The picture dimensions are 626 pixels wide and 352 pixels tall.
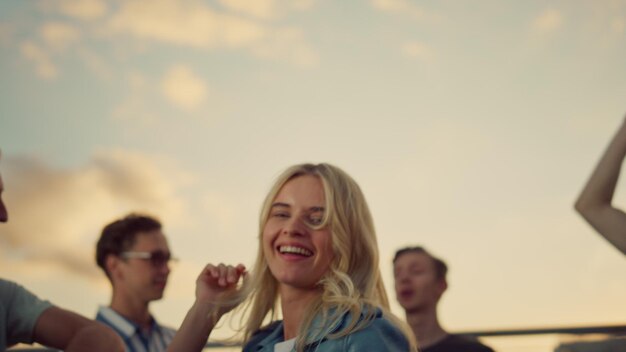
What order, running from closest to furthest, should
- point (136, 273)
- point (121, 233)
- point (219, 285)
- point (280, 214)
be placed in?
point (280, 214) < point (219, 285) < point (136, 273) < point (121, 233)

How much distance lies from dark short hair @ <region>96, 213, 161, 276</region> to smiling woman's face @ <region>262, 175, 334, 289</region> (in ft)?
7.64

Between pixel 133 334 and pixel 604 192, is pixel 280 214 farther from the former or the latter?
pixel 133 334

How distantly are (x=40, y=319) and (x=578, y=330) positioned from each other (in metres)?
3.62

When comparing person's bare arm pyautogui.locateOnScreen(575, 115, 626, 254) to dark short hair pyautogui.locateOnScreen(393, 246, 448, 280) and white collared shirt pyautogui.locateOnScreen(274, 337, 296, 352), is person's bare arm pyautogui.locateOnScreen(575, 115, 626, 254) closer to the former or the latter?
white collared shirt pyautogui.locateOnScreen(274, 337, 296, 352)

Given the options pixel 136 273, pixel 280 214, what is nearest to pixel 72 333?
pixel 280 214

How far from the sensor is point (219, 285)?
2641mm

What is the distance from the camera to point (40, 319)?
228cm

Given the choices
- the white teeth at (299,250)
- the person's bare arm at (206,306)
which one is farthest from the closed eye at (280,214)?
the person's bare arm at (206,306)

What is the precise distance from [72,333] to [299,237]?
0.77 metres

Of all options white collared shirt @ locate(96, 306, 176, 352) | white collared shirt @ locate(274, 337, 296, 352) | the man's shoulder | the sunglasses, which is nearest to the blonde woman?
white collared shirt @ locate(274, 337, 296, 352)

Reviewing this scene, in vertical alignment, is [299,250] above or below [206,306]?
above

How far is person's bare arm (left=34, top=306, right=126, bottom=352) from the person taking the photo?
85.8 inches

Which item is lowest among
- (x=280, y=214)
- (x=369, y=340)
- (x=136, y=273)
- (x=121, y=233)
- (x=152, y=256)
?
(x=369, y=340)

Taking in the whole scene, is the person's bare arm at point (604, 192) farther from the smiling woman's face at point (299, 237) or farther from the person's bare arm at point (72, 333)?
the person's bare arm at point (72, 333)
